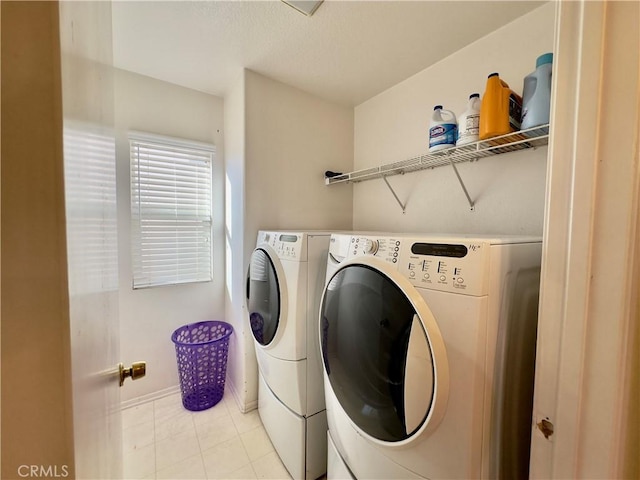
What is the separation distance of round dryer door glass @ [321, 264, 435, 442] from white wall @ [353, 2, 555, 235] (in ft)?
3.14

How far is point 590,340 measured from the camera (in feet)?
1.48

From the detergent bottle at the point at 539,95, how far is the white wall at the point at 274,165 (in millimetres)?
1355

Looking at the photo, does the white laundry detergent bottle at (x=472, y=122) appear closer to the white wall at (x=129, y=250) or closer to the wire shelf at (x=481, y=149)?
the wire shelf at (x=481, y=149)

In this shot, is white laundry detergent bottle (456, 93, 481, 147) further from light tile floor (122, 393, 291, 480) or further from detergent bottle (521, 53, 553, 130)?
light tile floor (122, 393, 291, 480)

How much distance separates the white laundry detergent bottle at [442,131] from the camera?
4.15 ft

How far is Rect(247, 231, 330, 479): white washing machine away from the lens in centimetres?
131

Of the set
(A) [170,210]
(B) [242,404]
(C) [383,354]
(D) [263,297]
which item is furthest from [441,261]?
(A) [170,210]

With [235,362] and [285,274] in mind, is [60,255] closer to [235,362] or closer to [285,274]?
[285,274]

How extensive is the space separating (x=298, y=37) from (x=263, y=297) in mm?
1512

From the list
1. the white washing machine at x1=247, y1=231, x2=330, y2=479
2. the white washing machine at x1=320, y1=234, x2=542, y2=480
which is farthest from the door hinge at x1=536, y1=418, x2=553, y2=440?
the white washing machine at x1=247, y1=231, x2=330, y2=479

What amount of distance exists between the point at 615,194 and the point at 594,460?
48cm

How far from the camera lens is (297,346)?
131 centimetres

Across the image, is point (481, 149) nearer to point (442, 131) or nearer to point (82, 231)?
point (442, 131)

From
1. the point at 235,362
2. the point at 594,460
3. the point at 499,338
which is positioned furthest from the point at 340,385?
the point at 235,362
